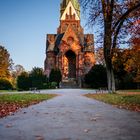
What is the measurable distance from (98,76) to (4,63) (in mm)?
29598

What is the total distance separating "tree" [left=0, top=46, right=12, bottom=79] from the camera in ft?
256

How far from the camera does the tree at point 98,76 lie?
61.2 metres

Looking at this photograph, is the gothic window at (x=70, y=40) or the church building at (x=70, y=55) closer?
the church building at (x=70, y=55)

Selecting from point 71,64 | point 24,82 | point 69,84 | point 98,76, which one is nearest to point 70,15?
point 71,64

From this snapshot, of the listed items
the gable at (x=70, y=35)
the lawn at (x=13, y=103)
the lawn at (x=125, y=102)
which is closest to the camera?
the lawn at (x=13, y=103)

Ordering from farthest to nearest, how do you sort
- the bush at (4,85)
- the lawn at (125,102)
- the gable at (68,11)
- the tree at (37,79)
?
the gable at (68,11), the bush at (4,85), the tree at (37,79), the lawn at (125,102)

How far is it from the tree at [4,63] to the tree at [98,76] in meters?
23.9

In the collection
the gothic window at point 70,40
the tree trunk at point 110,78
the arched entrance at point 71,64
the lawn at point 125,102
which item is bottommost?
the lawn at point 125,102

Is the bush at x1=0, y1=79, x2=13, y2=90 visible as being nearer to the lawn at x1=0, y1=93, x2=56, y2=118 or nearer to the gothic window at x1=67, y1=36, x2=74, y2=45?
the gothic window at x1=67, y1=36, x2=74, y2=45

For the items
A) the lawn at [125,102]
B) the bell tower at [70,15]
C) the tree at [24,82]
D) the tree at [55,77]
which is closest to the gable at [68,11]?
the bell tower at [70,15]

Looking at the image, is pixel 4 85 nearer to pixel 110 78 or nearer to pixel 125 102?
pixel 110 78

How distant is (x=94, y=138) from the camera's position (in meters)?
5.80

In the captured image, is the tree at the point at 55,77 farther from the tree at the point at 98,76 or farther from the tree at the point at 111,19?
the tree at the point at 111,19

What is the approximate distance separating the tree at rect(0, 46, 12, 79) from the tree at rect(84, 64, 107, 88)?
23.9 metres
